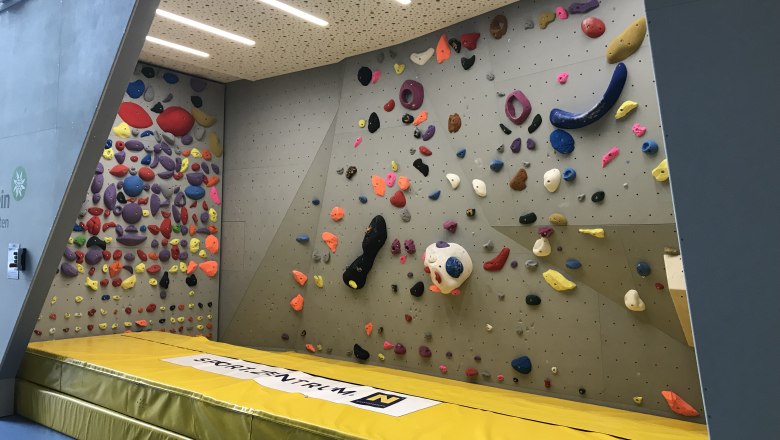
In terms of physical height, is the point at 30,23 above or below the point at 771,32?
above

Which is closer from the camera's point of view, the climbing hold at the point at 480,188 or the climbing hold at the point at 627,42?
the climbing hold at the point at 627,42

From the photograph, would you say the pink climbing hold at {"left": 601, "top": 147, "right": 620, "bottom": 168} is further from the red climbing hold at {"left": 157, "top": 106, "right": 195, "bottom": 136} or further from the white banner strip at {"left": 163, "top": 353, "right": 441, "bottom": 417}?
the red climbing hold at {"left": 157, "top": 106, "right": 195, "bottom": 136}

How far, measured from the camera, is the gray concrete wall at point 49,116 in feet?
10.7

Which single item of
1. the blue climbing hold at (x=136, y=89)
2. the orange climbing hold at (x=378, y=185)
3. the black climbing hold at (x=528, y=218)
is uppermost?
the blue climbing hold at (x=136, y=89)

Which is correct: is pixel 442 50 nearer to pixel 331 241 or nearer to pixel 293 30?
pixel 293 30

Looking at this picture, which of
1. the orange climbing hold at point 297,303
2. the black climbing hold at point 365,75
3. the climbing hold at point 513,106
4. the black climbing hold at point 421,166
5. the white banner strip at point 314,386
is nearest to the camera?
the white banner strip at point 314,386

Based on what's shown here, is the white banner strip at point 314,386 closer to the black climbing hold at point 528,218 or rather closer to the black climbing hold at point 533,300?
the black climbing hold at point 533,300

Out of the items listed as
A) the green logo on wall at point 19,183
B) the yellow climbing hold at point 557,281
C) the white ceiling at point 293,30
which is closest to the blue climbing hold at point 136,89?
the white ceiling at point 293,30

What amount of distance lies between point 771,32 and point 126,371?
12.1ft

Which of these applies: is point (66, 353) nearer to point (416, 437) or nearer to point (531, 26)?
point (416, 437)

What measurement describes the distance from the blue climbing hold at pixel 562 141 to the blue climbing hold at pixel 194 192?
12.6ft

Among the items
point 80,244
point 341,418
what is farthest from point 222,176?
point 341,418

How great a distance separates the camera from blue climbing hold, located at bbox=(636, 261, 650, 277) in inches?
130

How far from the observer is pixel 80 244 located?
16.3ft
